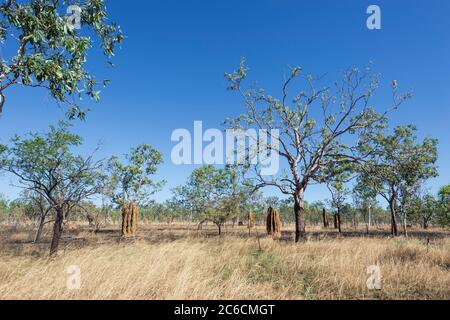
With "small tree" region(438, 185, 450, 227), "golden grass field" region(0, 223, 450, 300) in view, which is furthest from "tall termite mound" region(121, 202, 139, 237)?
"small tree" region(438, 185, 450, 227)

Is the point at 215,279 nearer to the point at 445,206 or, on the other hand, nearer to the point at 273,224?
the point at 273,224

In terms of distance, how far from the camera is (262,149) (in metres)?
17.2

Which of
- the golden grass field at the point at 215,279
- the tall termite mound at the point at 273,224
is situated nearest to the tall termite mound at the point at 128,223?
the tall termite mound at the point at 273,224

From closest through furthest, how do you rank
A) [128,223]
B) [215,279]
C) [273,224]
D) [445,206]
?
[215,279]
[273,224]
[128,223]
[445,206]

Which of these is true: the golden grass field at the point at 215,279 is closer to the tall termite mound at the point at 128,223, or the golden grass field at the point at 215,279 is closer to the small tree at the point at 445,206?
the tall termite mound at the point at 128,223

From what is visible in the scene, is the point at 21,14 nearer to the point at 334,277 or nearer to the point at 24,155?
the point at 334,277

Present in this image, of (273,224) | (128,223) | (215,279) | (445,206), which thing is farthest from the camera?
(445,206)

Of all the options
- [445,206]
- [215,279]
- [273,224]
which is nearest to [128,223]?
[273,224]

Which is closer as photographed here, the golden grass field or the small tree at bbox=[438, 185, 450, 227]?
the golden grass field

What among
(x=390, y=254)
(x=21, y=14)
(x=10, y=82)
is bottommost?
(x=390, y=254)

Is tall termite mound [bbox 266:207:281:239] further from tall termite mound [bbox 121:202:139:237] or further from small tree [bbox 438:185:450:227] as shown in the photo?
small tree [bbox 438:185:450:227]

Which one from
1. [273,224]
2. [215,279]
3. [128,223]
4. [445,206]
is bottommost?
[128,223]

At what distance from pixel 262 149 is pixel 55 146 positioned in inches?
478

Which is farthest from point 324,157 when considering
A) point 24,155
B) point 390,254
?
point 24,155
